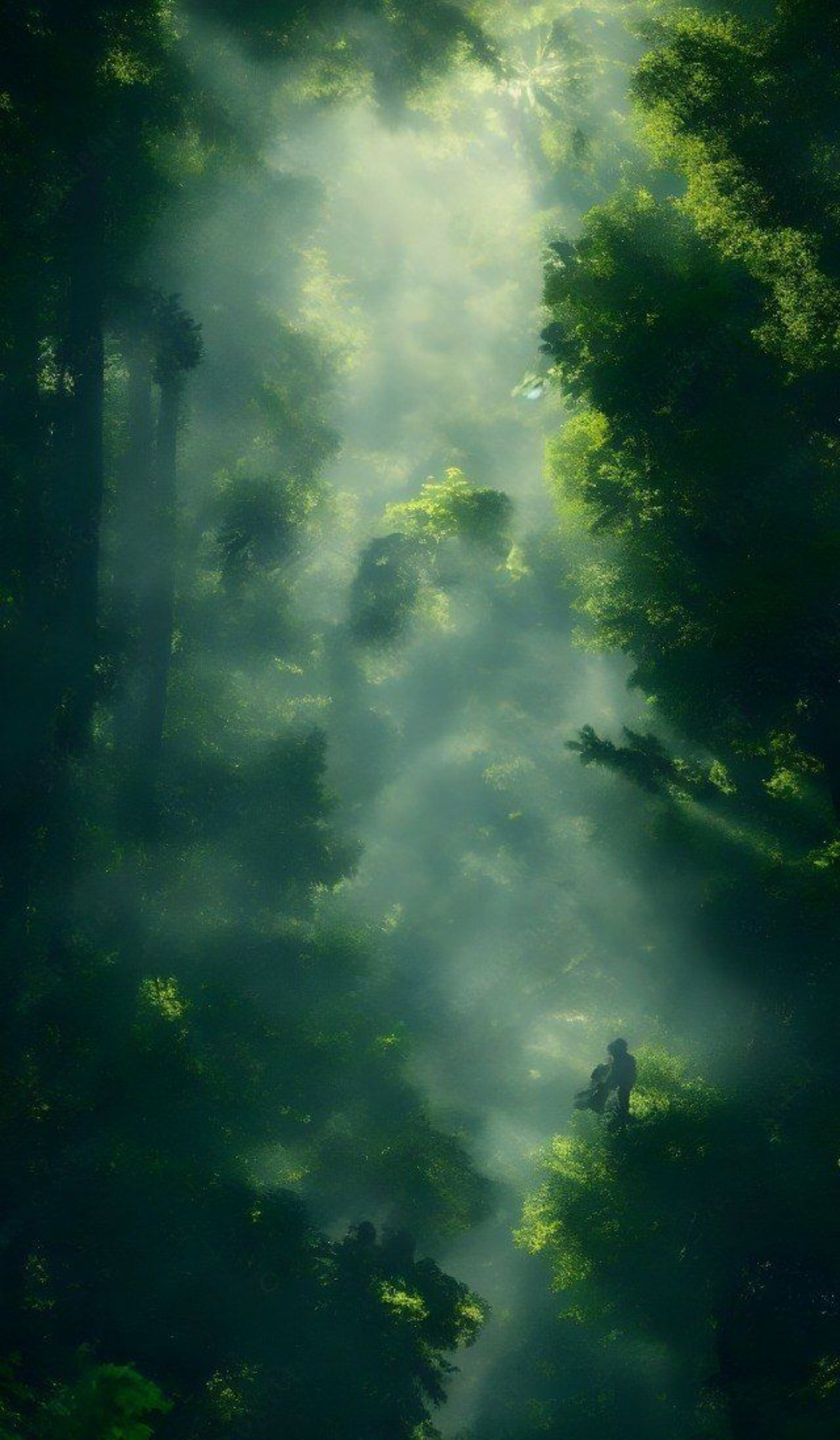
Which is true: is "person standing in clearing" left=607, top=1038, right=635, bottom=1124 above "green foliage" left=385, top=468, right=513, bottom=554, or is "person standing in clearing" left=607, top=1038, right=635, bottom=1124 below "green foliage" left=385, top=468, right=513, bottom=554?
below

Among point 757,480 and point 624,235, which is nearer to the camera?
point 757,480

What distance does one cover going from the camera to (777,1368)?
33.1 ft

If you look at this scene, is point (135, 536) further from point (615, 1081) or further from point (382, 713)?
point (615, 1081)

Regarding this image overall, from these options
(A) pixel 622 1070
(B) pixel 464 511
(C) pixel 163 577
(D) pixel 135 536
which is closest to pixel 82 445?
(C) pixel 163 577

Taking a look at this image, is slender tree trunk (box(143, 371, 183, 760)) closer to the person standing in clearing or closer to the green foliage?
the green foliage

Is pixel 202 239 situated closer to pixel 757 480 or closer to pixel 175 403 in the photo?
pixel 175 403

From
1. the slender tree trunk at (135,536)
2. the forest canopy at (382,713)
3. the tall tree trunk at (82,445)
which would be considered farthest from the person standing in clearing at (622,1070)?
the slender tree trunk at (135,536)

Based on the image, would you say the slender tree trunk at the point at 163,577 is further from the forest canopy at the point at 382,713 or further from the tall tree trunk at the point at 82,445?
the tall tree trunk at the point at 82,445

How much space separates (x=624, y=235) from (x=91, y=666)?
9260 mm

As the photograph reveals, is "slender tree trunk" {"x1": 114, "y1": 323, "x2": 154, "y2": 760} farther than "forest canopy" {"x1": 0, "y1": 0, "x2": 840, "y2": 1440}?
Yes

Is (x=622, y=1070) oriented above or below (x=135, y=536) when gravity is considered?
below

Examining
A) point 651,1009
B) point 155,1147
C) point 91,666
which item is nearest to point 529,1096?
point 651,1009

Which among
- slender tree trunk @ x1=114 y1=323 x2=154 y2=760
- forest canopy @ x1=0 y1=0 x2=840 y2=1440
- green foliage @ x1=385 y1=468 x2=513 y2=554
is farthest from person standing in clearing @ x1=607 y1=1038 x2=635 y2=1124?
green foliage @ x1=385 y1=468 x2=513 y2=554

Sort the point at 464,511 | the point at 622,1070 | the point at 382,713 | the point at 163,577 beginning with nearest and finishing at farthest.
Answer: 1. the point at 622,1070
2. the point at 163,577
3. the point at 464,511
4. the point at 382,713
